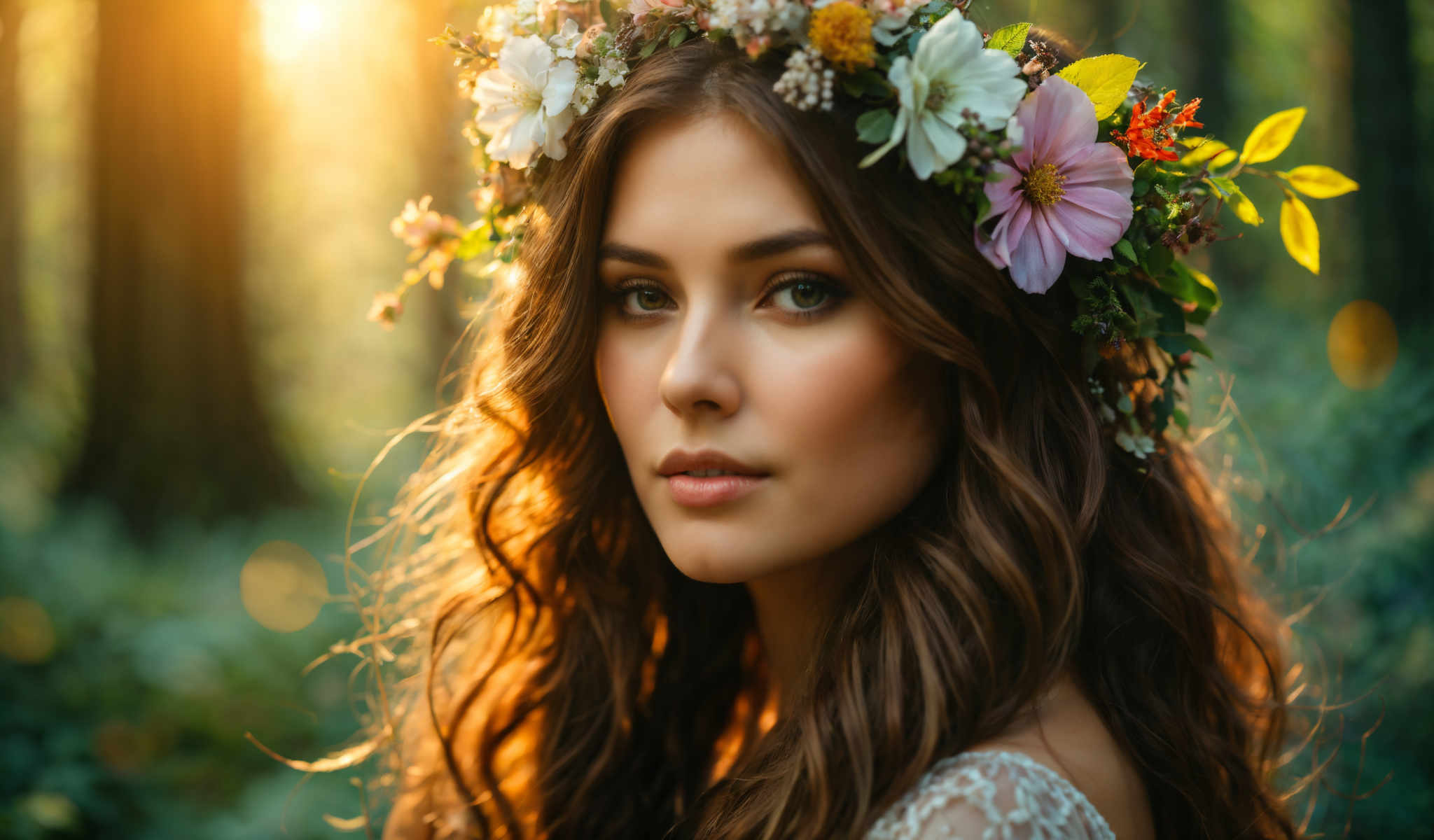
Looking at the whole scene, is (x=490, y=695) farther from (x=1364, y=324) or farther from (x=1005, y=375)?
(x=1364, y=324)

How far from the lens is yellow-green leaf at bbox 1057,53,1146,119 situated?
1741 mm

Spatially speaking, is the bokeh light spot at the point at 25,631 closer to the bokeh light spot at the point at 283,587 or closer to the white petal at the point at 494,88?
the bokeh light spot at the point at 283,587

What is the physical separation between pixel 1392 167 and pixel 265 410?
352 inches

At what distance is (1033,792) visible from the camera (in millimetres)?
1470

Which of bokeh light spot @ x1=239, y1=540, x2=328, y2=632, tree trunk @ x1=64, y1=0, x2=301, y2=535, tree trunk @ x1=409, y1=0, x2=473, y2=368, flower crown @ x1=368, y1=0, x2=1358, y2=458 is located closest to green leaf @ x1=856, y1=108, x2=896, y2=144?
flower crown @ x1=368, y1=0, x2=1358, y2=458

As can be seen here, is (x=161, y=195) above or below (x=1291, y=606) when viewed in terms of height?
A: above

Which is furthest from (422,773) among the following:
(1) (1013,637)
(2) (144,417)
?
(2) (144,417)

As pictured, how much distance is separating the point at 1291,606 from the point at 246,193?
735cm

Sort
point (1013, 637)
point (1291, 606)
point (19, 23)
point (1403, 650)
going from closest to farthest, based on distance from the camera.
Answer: point (1013, 637)
point (1403, 650)
point (1291, 606)
point (19, 23)

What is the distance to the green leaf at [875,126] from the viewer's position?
1.60 meters

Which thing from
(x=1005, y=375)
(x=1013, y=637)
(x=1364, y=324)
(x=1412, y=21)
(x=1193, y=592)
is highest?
(x=1005, y=375)

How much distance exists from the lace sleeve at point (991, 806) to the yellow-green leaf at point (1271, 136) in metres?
1.22

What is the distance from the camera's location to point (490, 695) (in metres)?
2.51

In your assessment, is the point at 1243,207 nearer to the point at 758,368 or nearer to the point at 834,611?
the point at 758,368
